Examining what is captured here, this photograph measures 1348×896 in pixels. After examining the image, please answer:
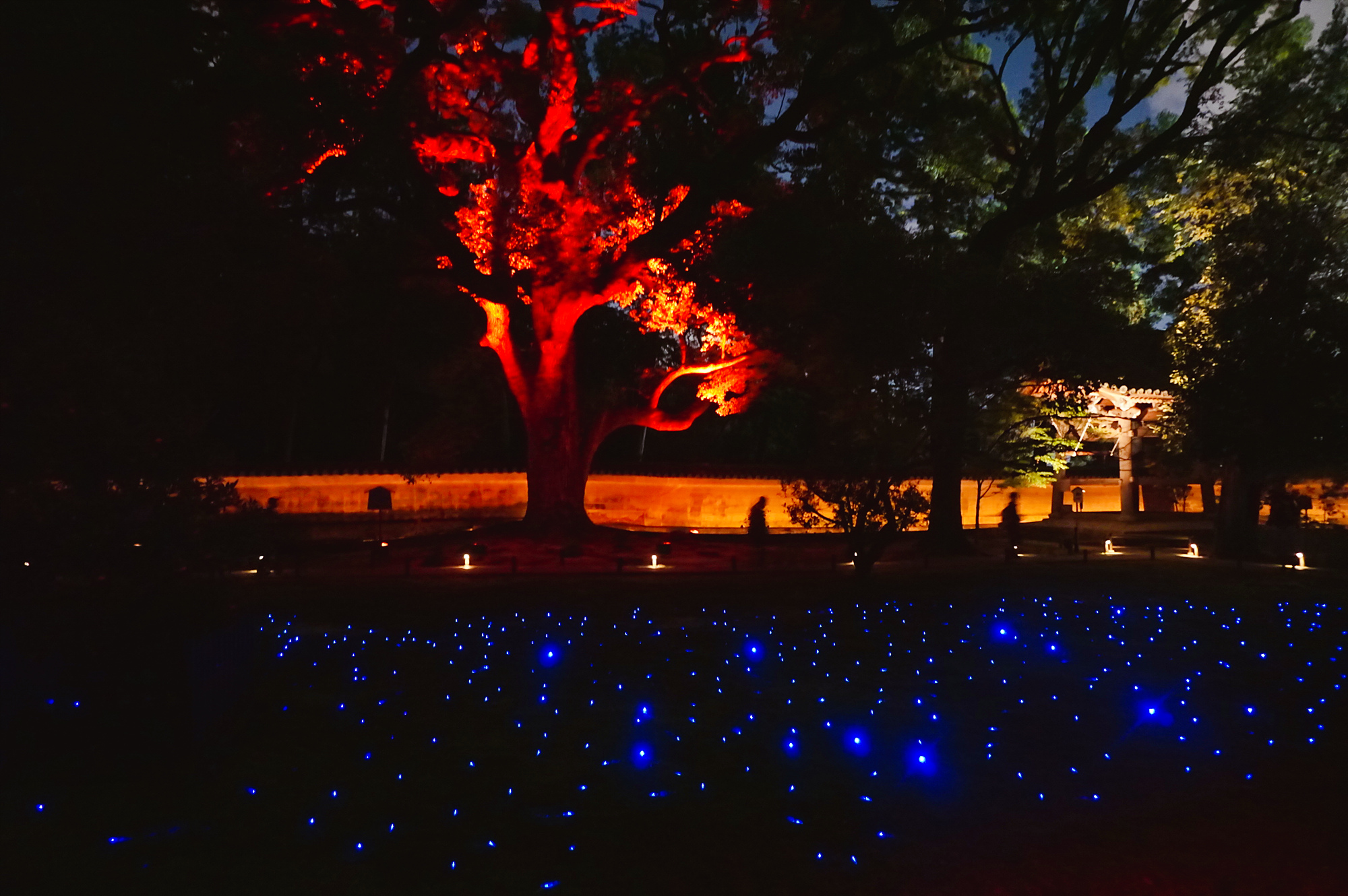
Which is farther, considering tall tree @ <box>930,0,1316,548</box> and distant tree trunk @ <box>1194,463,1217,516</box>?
distant tree trunk @ <box>1194,463,1217,516</box>

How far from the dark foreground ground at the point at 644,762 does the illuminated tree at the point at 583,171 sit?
11.0 metres

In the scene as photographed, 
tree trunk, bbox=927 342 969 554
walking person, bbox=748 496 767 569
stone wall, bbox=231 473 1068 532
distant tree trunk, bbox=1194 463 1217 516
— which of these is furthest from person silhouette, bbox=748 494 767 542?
distant tree trunk, bbox=1194 463 1217 516

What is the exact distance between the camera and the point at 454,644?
35.1 feet

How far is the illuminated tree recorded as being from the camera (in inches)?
765

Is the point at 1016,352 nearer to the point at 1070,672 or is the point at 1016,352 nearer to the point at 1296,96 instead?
the point at 1070,672

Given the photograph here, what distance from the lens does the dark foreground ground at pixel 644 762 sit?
16.1 ft

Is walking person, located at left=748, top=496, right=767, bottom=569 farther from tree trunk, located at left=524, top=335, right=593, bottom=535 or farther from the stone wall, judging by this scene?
the stone wall

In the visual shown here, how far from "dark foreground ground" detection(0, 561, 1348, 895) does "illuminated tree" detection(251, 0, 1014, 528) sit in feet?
36.2

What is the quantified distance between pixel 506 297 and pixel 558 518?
4.93m

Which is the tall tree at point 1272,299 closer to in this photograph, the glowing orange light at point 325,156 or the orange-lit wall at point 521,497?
the orange-lit wall at point 521,497

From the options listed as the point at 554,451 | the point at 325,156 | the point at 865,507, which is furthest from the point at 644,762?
the point at 554,451

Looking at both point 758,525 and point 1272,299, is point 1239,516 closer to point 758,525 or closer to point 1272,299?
point 1272,299

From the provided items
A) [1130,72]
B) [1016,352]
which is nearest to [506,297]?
[1016,352]

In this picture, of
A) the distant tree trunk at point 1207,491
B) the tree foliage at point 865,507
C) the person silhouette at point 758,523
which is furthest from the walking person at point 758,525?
the distant tree trunk at point 1207,491
